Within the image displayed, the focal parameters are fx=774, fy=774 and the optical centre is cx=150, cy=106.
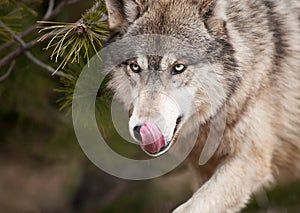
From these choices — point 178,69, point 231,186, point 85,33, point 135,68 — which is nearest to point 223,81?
point 178,69

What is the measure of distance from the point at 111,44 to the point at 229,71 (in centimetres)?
67

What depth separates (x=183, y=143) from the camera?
4.52 meters

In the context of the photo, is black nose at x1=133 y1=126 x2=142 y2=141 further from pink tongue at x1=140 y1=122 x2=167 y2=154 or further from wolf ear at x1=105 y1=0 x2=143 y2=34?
wolf ear at x1=105 y1=0 x2=143 y2=34

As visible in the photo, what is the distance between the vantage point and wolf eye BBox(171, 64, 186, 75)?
4059 millimetres

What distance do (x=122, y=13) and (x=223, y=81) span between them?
2.20ft

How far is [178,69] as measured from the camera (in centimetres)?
406

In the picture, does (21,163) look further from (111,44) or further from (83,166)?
(111,44)

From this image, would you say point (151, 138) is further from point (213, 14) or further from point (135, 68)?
point (213, 14)

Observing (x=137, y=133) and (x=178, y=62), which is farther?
(x=178, y=62)

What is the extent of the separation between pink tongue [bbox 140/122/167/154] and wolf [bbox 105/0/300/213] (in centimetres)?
3

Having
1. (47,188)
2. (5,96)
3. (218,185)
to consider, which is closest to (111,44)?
(218,185)

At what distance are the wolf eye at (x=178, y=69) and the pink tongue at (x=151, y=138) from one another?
370 mm

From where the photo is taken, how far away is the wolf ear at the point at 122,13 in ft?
13.8

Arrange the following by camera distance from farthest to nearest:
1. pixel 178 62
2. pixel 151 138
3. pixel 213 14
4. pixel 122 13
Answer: pixel 122 13 → pixel 213 14 → pixel 178 62 → pixel 151 138
